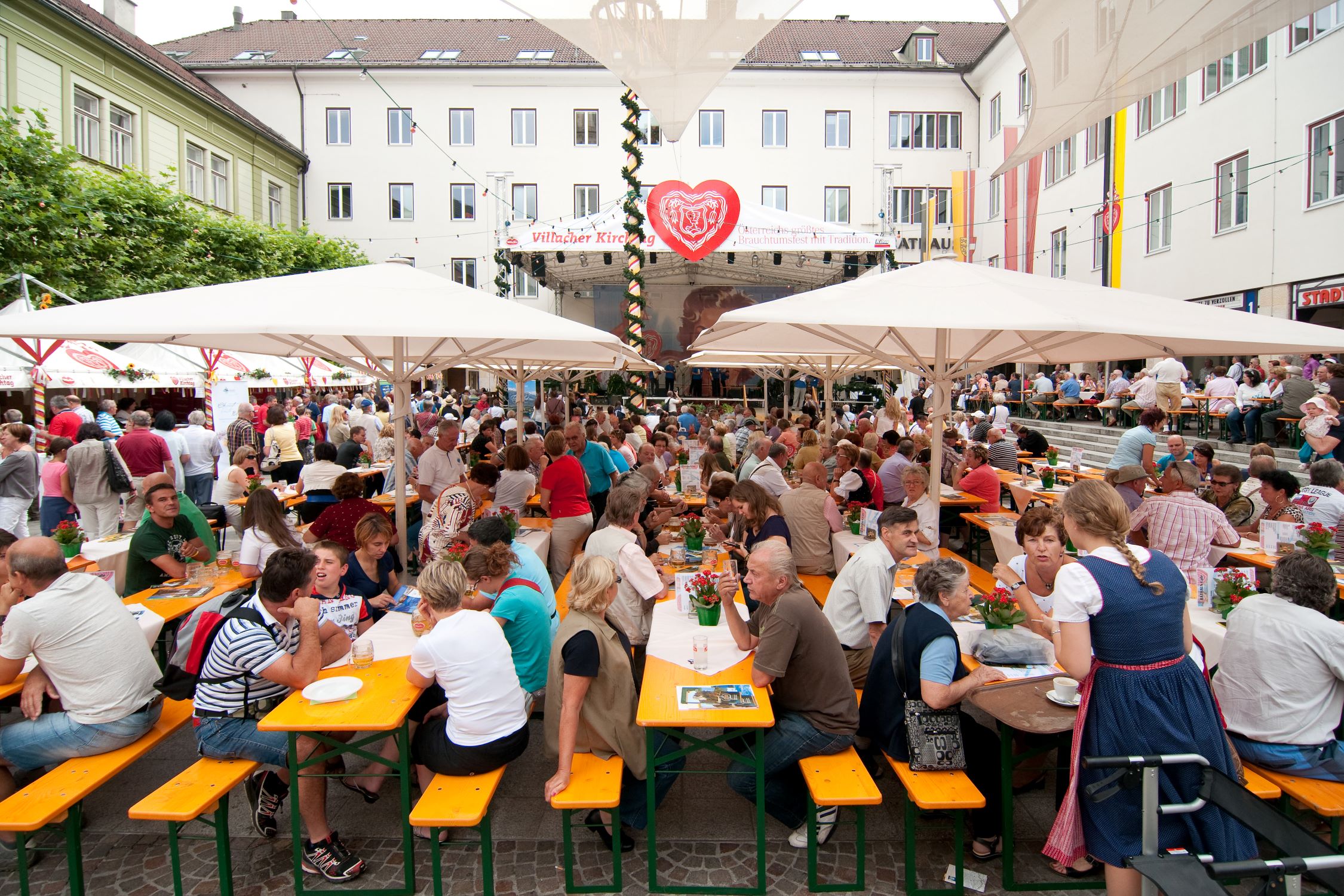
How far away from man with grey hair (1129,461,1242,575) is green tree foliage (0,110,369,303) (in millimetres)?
15827

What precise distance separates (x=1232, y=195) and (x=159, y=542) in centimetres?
1952

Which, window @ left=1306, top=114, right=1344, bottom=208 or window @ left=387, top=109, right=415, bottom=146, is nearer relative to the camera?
window @ left=1306, top=114, right=1344, bottom=208

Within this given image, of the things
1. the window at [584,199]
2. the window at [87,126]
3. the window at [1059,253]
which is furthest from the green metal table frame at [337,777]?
the window at [584,199]

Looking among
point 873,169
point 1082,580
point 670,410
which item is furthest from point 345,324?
point 873,169

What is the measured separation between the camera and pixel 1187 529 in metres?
5.29

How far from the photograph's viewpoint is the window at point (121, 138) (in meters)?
20.3

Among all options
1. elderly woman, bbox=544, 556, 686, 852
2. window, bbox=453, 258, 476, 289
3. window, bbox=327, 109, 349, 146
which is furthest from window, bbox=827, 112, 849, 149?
elderly woman, bbox=544, 556, 686, 852

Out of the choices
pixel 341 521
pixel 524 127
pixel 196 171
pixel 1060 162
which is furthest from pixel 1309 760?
pixel 524 127

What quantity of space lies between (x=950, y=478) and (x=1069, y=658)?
7.51 meters

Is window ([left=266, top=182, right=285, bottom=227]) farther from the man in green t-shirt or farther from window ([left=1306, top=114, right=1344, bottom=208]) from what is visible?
window ([left=1306, top=114, right=1344, bottom=208])

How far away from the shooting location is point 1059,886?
325cm

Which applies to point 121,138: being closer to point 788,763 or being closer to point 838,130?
point 838,130

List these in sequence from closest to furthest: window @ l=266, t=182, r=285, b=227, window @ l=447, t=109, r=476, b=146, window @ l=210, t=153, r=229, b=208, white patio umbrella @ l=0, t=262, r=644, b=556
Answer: white patio umbrella @ l=0, t=262, r=644, b=556, window @ l=210, t=153, r=229, b=208, window @ l=266, t=182, r=285, b=227, window @ l=447, t=109, r=476, b=146

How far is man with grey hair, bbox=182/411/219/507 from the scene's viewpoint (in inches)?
387
